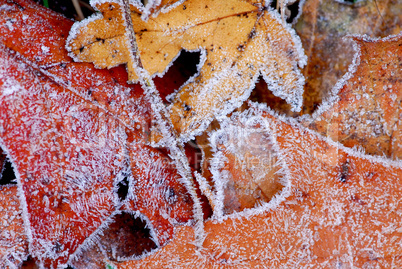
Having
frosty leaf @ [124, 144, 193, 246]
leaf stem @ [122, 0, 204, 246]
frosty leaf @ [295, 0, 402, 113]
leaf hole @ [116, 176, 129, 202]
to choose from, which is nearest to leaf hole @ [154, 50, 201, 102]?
leaf stem @ [122, 0, 204, 246]

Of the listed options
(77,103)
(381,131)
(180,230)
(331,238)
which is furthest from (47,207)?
(381,131)

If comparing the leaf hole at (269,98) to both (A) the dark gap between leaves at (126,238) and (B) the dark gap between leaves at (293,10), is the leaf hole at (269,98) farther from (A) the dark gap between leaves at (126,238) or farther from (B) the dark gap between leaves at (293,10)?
(A) the dark gap between leaves at (126,238)

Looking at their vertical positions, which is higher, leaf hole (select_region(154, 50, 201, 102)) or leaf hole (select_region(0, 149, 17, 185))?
leaf hole (select_region(154, 50, 201, 102))

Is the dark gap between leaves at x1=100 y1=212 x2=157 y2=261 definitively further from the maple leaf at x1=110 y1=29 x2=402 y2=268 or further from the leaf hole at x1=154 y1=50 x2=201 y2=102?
the leaf hole at x1=154 y1=50 x2=201 y2=102

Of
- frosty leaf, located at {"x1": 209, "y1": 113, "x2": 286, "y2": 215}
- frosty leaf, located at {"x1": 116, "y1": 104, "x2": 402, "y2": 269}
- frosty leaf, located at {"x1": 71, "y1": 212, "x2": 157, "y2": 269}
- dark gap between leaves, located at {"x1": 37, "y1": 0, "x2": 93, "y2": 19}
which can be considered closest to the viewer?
frosty leaf, located at {"x1": 116, "y1": 104, "x2": 402, "y2": 269}

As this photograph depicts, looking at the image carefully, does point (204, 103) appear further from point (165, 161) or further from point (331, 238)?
point (331, 238)

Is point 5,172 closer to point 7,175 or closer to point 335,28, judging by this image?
point 7,175

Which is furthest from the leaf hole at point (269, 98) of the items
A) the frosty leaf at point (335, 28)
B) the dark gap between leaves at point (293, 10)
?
the dark gap between leaves at point (293, 10)
